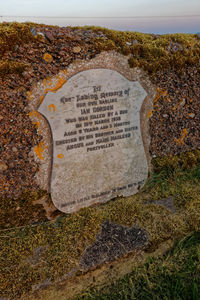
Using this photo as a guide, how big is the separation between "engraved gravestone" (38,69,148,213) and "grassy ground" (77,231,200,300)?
4.66ft

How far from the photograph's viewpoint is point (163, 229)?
11.4ft

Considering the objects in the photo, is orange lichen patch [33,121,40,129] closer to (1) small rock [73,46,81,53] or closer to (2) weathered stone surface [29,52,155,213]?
(2) weathered stone surface [29,52,155,213]

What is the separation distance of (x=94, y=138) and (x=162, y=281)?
2.13 m

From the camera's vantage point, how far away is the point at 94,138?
3.79 meters

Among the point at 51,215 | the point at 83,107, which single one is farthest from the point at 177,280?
the point at 83,107

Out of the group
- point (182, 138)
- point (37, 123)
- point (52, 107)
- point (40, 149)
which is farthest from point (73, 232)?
point (182, 138)

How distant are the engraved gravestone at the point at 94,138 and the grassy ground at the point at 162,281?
1421mm

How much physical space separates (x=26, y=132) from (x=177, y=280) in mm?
2627

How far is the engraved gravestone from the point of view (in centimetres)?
348

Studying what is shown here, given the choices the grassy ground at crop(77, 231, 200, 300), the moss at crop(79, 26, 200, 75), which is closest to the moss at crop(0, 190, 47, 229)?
the grassy ground at crop(77, 231, 200, 300)

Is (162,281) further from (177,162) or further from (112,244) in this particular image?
(177,162)

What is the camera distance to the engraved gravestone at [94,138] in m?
3.48

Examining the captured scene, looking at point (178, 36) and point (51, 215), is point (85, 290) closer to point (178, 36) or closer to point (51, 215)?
point (51, 215)

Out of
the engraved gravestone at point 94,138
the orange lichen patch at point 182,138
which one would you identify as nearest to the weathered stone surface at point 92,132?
the engraved gravestone at point 94,138
